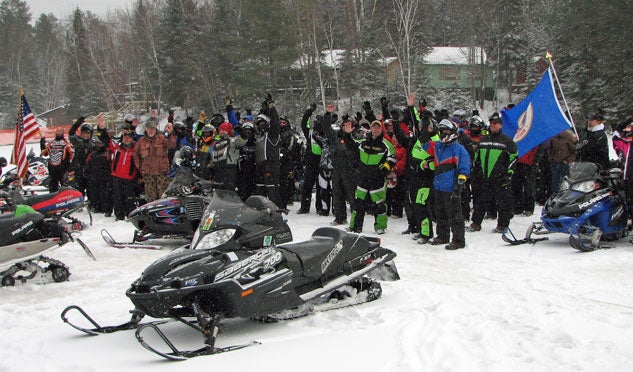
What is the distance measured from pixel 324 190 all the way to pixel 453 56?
40.9 m

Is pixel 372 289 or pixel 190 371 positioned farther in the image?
pixel 372 289

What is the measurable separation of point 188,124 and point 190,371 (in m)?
10.1

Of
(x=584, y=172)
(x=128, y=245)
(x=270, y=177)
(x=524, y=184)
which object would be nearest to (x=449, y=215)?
(x=584, y=172)

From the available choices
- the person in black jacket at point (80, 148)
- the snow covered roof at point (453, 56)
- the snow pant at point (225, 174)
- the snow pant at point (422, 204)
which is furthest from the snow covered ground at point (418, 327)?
the snow covered roof at point (453, 56)

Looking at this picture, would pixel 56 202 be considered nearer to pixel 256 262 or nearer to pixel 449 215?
pixel 256 262

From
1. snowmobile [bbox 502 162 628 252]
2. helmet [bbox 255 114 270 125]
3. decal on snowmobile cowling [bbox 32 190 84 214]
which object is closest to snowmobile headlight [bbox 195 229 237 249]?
decal on snowmobile cowling [bbox 32 190 84 214]

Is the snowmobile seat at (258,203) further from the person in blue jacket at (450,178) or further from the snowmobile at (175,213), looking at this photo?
the person in blue jacket at (450,178)

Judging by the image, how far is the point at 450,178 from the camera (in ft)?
28.0

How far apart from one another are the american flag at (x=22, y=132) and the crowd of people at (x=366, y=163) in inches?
31.0

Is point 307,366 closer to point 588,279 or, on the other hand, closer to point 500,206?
point 588,279

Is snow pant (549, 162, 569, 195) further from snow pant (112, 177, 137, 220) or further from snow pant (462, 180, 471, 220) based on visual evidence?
snow pant (112, 177, 137, 220)

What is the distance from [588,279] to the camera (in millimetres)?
6414

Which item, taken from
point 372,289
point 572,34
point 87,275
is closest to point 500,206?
point 372,289

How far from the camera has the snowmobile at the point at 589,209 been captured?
782cm
